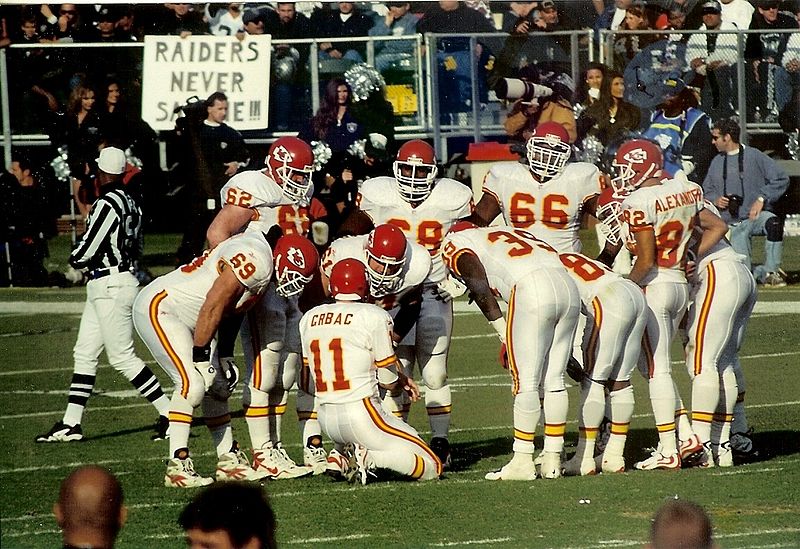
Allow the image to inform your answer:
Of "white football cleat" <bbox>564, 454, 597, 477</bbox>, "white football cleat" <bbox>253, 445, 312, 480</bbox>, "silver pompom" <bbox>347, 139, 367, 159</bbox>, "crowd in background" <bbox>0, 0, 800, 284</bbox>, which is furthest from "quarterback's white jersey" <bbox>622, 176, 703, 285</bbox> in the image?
"silver pompom" <bbox>347, 139, 367, 159</bbox>

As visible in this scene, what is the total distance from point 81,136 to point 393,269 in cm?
736

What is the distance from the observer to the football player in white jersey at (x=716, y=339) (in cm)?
735

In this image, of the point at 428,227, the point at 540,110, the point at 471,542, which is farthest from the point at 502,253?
the point at 540,110

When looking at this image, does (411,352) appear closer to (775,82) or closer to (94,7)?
(94,7)

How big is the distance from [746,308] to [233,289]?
8.60 feet

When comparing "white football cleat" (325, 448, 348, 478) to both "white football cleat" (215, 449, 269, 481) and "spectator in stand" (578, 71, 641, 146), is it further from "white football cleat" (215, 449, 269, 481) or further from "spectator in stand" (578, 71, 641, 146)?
"spectator in stand" (578, 71, 641, 146)

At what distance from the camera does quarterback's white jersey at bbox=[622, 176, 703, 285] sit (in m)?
7.27

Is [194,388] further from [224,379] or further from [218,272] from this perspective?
[218,272]

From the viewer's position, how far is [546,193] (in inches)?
318

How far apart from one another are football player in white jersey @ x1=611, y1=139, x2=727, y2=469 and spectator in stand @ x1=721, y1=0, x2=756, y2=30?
228 inches

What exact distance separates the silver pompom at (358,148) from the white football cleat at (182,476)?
6.49 m

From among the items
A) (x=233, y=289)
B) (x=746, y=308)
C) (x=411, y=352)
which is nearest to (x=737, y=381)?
(x=746, y=308)

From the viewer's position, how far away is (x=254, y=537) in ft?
10.8

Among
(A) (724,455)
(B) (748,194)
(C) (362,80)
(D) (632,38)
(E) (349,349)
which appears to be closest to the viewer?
(E) (349,349)
